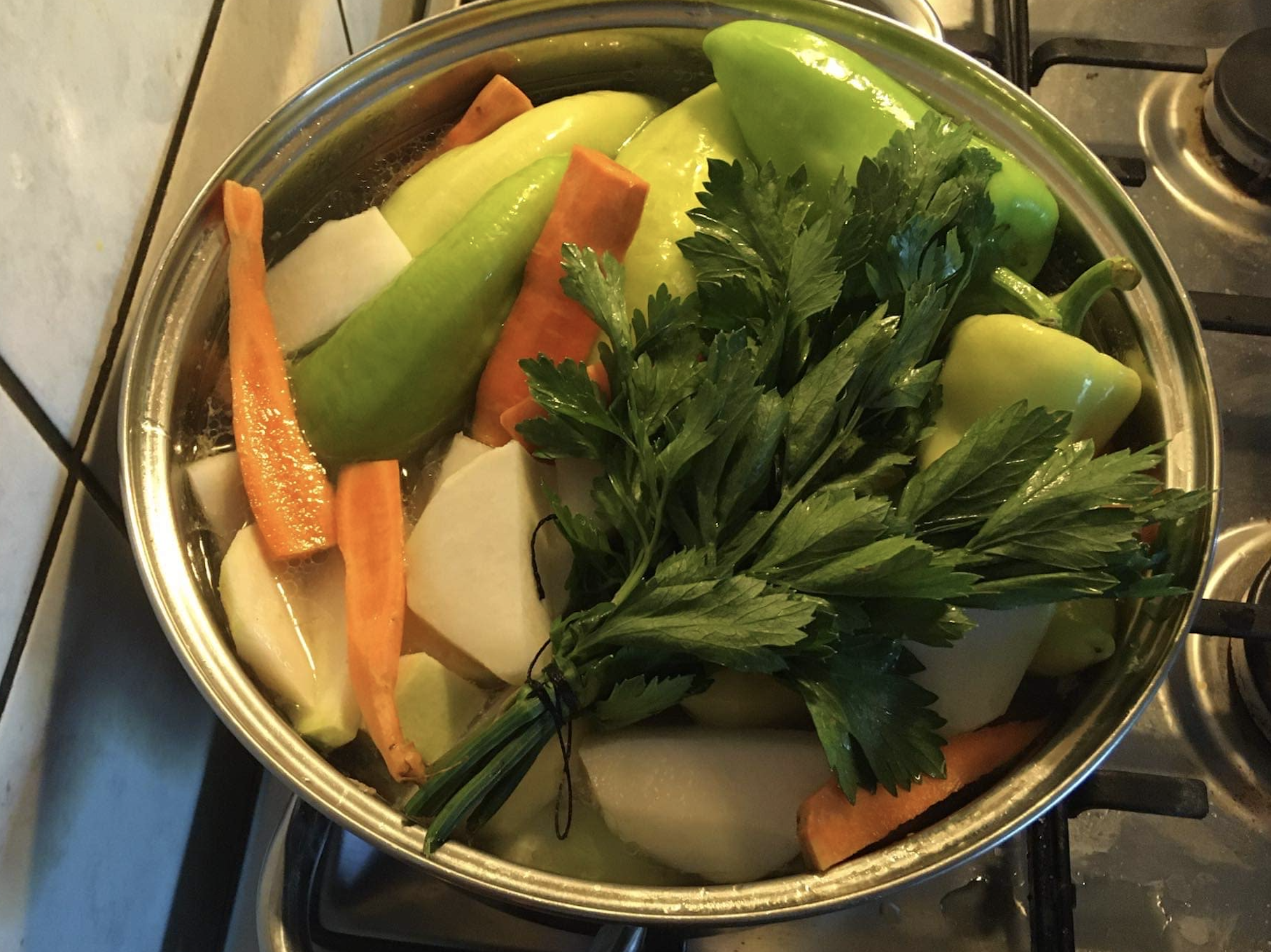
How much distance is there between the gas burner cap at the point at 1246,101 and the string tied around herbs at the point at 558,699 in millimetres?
745

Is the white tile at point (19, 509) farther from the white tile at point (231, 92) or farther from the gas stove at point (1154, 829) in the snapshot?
the gas stove at point (1154, 829)

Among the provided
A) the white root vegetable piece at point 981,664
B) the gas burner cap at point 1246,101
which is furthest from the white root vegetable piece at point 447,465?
the gas burner cap at point 1246,101

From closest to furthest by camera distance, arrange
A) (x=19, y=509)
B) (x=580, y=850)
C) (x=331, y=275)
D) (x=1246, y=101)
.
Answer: (x=19, y=509) < (x=580, y=850) < (x=331, y=275) < (x=1246, y=101)

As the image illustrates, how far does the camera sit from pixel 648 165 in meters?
0.73

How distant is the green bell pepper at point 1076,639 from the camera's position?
607 millimetres

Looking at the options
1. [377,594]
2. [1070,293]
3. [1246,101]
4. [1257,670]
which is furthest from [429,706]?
[1246,101]

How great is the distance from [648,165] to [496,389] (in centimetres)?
22

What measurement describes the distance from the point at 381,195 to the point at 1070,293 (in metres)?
0.55

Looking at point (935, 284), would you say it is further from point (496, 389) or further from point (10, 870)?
point (10, 870)

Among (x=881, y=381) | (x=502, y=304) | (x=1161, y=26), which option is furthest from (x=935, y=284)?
(x=1161, y=26)

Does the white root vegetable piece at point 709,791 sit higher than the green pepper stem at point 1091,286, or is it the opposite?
the green pepper stem at point 1091,286

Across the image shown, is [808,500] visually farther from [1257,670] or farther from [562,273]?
[1257,670]

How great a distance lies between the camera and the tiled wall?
49 centimetres

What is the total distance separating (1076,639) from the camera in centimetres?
61
